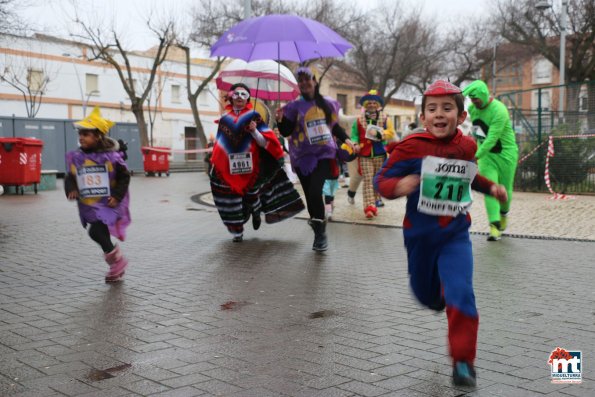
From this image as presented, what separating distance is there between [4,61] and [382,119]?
3641 centimetres

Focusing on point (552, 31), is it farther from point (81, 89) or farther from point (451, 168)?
point (451, 168)

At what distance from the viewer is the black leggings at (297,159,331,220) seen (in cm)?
812

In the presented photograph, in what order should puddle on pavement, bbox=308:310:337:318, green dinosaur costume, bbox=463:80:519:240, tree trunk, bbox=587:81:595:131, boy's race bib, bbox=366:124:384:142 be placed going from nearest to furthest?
puddle on pavement, bbox=308:310:337:318
green dinosaur costume, bbox=463:80:519:240
boy's race bib, bbox=366:124:384:142
tree trunk, bbox=587:81:595:131

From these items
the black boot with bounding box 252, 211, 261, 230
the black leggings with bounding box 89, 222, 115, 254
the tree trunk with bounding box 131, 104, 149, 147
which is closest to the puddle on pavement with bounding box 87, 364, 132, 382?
the black leggings with bounding box 89, 222, 115, 254

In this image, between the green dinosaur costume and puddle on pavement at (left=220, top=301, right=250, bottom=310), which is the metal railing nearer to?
the green dinosaur costume

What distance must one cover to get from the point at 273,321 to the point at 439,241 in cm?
159

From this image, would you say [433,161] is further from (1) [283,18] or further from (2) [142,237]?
(2) [142,237]

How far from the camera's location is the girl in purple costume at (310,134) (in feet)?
27.3

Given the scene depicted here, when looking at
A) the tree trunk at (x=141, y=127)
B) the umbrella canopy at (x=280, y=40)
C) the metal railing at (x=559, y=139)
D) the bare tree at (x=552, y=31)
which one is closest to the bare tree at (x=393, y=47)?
the bare tree at (x=552, y=31)

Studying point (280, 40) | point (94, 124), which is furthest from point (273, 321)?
point (280, 40)

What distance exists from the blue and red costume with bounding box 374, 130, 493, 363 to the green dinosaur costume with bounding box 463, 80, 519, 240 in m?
5.02

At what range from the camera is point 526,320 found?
193 inches

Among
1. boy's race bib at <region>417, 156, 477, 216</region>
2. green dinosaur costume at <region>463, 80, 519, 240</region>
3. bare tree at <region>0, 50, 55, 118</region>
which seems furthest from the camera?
bare tree at <region>0, 50, 55, 118</region>

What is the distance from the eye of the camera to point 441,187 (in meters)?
3.76
